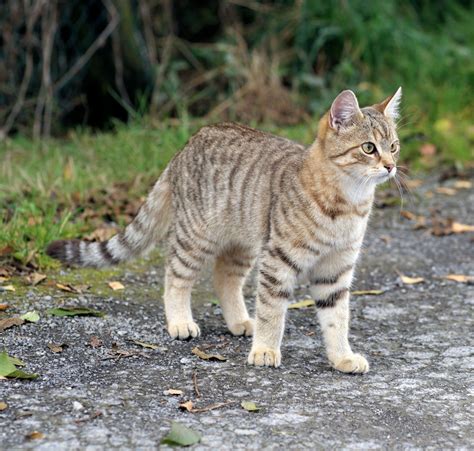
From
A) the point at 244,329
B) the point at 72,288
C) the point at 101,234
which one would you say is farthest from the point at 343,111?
the point at 101,234

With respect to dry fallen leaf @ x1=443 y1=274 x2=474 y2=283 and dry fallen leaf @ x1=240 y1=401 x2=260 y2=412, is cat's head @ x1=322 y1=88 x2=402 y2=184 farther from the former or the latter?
dry fallen leaf @ x1=443 y1=274 x2=474 y2=283

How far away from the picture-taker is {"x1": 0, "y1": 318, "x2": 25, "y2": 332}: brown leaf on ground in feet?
15.0

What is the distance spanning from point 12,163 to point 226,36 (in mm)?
3335

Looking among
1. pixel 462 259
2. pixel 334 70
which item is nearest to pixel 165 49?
pixel 334 70

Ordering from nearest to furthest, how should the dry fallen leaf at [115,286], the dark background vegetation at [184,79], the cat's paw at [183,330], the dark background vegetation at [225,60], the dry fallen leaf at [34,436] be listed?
the dry fallen leaf at [34,436], the cat's paw at [183,330], the dry fallen leaf at [115,286], the dark background vegetation at [184,79], the dark background vegetation at [225,60]

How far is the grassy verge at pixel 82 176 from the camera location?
5.73 m

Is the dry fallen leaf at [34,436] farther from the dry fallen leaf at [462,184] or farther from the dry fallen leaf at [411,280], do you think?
the dry fallen leaf at [462,184]

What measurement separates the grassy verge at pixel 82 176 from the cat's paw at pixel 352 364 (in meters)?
1.98

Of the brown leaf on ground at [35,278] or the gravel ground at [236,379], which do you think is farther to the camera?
the brown leaf on ground at [35,278]

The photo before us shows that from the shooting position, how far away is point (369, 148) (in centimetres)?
432

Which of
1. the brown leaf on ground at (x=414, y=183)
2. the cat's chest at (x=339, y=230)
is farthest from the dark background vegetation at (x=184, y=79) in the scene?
the cat's chest at (x=339, y=230)

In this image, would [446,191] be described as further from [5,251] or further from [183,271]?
[5,251]

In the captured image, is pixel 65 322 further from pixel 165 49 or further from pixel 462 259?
pixel 165 49

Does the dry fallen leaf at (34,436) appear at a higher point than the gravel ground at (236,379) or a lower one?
higher
